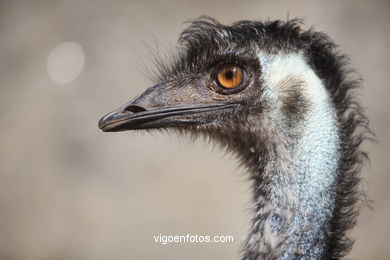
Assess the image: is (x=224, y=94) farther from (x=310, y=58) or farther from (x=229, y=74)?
(x=310, y=58)

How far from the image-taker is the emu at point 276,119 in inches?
71.4

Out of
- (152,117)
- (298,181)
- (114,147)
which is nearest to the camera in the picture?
(298,181)

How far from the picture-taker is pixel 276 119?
1918mm

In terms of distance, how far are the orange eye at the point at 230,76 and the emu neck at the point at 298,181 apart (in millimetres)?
89

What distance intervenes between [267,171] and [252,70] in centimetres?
35

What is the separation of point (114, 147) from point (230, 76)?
3.04 meters

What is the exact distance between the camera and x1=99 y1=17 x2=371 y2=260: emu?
1814 millimetres

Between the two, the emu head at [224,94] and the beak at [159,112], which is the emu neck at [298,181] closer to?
the emu head at [224,94]

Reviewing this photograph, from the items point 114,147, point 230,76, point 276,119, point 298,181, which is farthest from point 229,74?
point 114,147

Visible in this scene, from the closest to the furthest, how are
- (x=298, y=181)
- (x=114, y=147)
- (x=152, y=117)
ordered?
(x=298, y=181) → (x=152, y=117) → (x=114, y=147)

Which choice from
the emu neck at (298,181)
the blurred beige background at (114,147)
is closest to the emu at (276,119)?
the emu neck at (298,181)

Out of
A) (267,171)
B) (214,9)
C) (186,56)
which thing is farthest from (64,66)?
(267,171)

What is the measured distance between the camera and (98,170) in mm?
4863

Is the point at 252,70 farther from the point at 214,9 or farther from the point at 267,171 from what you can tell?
the point at 214,9
